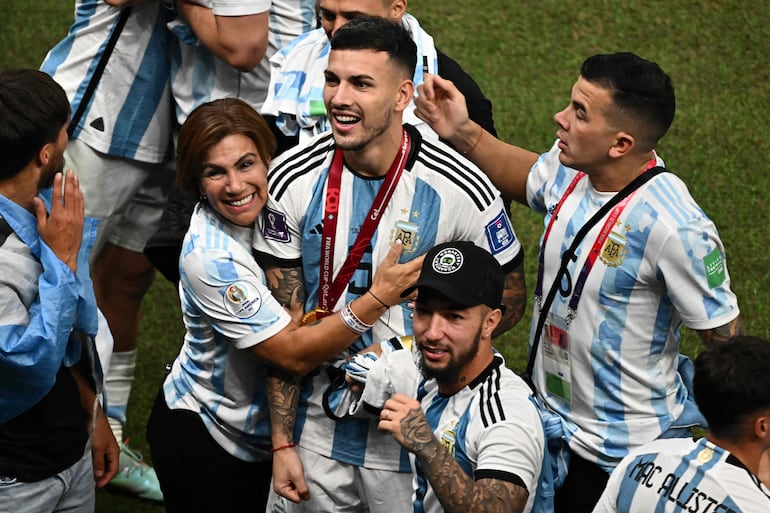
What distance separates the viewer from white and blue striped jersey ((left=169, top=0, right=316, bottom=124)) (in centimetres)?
474

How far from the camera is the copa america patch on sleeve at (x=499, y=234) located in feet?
12.3

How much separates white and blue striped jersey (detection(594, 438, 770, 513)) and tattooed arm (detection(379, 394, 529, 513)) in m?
0.26

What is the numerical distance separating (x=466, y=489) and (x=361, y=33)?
1.49m

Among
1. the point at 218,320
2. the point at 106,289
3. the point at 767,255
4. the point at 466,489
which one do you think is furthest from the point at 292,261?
the point at 767,255

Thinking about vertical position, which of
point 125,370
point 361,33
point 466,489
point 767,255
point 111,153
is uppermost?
point 361,33

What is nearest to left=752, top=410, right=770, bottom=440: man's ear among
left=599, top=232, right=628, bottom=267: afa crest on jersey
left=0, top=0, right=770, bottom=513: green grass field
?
left=599, top=232, right=628, bottom=267: afa crest on jersey

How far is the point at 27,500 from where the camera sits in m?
3.59

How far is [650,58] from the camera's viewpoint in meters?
8.19

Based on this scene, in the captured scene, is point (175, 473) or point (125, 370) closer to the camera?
point (175, 473)

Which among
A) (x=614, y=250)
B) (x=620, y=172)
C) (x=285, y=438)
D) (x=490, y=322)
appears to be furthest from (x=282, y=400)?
(x=620, y=172)

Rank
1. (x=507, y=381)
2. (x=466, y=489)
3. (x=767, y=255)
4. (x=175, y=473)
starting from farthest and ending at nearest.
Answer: (x=767, y=255) → (x=175, y=473) → (x=507, y=381) → (x=466, y=489)

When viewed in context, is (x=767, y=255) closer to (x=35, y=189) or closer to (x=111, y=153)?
(x=111, y=153)

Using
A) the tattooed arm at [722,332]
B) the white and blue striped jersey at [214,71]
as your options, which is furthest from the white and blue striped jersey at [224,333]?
the tattooed arm at [722,332]

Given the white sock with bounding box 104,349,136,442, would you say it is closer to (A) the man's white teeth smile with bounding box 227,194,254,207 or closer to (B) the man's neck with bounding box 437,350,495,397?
(A) the man's white teeth smile with bounding box 227,194,254,207
